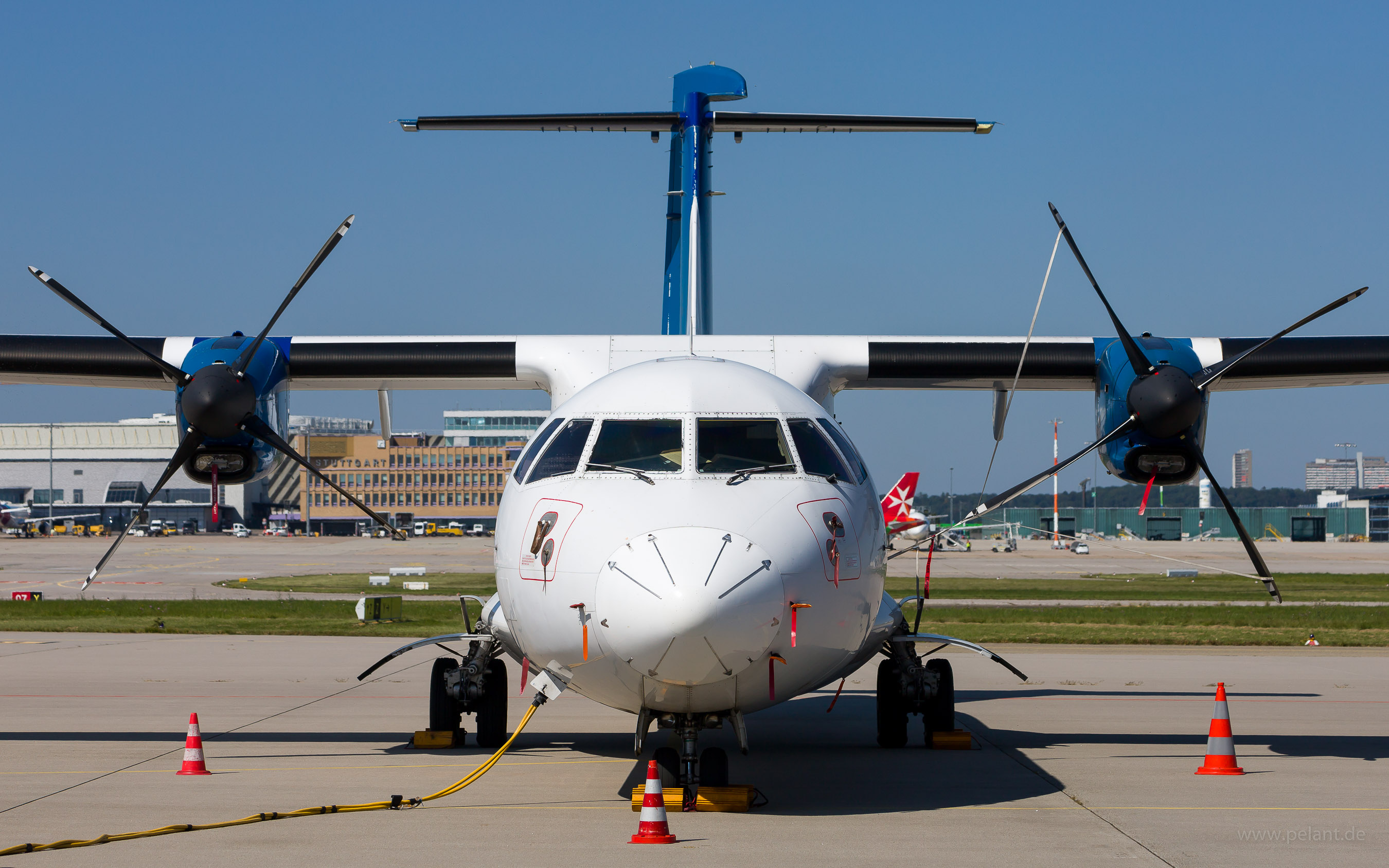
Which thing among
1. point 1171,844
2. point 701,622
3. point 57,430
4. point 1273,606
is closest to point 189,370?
point 701,622

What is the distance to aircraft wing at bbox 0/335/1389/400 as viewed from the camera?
11.0 metres

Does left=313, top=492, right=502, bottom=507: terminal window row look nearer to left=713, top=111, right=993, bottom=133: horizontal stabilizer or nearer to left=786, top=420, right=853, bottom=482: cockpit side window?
left=713, top=111, right=993, bottom=133: horizontal stabilizer

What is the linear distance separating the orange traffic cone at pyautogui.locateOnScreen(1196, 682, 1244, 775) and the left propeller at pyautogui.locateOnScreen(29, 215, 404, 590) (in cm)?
638

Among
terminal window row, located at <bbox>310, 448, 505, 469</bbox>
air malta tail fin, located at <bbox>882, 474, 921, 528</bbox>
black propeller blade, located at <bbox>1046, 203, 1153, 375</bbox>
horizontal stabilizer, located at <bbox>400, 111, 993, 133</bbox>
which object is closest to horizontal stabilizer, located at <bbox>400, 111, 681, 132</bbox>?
horizontal stabilizer, located at <bbox>400, 111, 993, 133</bbox>

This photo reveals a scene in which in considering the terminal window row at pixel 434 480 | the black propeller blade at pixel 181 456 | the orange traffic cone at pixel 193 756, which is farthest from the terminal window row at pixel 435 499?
the orange traffic cone at pixel 193 756

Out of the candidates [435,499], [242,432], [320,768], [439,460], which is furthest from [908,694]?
[435,499]

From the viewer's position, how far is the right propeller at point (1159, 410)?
31.2ft

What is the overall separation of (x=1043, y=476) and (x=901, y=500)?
37630mm

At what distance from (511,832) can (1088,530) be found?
12581 cm

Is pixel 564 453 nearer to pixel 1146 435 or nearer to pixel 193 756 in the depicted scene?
pixel 193 756

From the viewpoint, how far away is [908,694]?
9914mm

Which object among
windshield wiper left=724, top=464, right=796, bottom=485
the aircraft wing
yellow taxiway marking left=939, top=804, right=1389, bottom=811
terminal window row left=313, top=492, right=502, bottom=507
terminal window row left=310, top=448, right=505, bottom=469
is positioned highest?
terminal window row left=310, top=448, right=505, bottom=469

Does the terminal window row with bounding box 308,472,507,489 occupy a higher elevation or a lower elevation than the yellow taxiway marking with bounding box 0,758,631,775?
higher

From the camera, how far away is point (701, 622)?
19.2 ft
